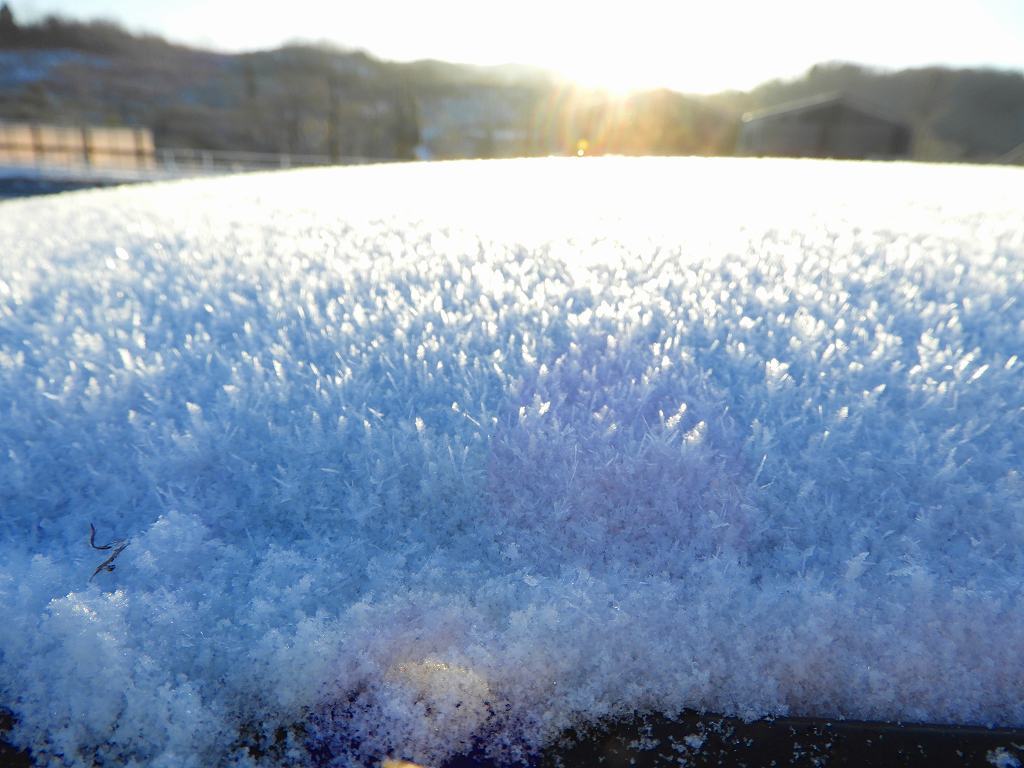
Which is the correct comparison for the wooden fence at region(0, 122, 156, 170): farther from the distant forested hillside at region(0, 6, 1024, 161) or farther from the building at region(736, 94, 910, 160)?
the building at region(736, 94, 910, 160)

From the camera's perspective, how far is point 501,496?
736 millimetres

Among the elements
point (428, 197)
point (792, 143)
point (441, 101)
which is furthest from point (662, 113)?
point (428, 197)

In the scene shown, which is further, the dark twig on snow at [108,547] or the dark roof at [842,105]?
the dark roof at [842,105]

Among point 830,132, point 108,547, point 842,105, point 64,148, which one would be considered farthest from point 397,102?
point 108,547

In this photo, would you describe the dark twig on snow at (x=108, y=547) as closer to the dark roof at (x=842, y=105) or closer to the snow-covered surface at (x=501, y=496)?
the snow-covered surface at (x=501, y=496)

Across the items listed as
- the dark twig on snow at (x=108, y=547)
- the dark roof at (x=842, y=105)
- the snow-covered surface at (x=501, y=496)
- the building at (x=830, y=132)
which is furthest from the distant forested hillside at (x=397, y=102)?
the dark twig on snow at (x=108, y=547)

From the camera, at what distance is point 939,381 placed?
816mm

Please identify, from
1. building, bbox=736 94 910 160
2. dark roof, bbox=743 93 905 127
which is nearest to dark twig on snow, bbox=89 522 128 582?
building, bbox=736 94 910 160

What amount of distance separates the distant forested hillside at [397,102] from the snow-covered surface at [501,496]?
65.1 ft

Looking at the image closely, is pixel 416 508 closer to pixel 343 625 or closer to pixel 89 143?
pixel 343 625

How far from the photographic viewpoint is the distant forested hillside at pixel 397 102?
2577cm

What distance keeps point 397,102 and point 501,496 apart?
2632 centimetres

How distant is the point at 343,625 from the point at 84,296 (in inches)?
30.9

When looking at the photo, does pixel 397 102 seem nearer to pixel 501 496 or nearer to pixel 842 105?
pixel 842 105
